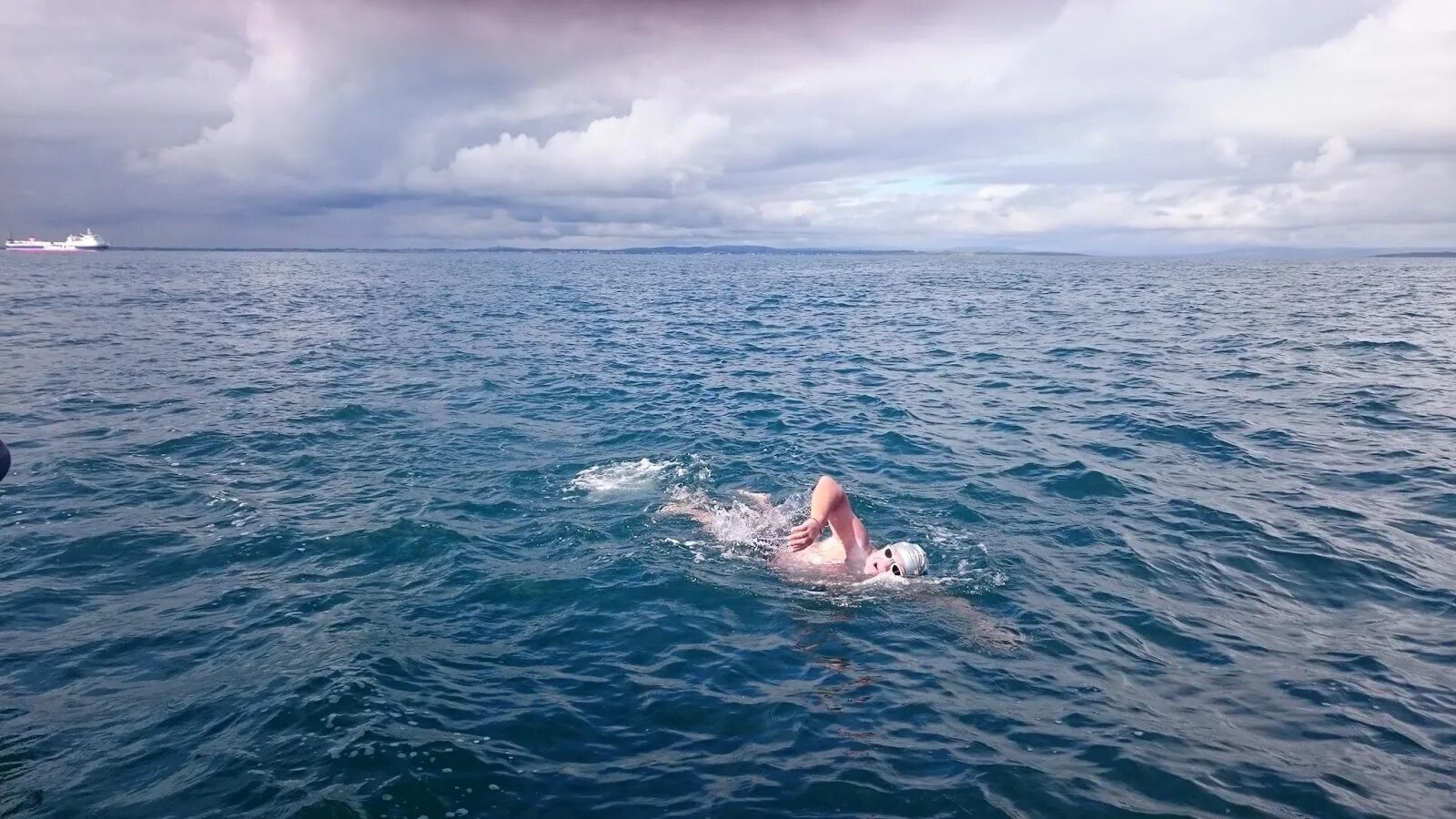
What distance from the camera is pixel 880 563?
12219 millimetres

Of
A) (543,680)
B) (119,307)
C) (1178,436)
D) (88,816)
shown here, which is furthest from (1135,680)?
(119,307)

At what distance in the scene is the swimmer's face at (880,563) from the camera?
12148mm

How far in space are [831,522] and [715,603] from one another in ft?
7.36

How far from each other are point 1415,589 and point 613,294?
7624 centimetres

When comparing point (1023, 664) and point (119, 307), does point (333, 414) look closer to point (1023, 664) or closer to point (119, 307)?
point (1023, 664)

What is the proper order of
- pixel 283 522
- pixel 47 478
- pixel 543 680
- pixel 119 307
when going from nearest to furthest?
pixel 543 680, pixel 283 522, pixel 47 478, pixel 119 307

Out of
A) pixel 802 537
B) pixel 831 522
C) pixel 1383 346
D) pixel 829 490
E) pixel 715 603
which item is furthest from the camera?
pixel 1383 346

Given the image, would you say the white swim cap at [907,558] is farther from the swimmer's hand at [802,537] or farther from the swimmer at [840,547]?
the swimmer's hand at [802,537]

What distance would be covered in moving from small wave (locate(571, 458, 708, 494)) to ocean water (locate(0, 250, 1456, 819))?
152 mm

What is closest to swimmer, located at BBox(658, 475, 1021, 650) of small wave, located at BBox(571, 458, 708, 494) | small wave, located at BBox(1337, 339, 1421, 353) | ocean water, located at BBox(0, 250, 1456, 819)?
ocean water, located at BBox(0, 250, 1456, 819)

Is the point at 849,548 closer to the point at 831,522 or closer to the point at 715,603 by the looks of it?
the point at 831,522

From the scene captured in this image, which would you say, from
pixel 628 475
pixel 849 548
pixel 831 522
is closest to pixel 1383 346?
pixel 849 548

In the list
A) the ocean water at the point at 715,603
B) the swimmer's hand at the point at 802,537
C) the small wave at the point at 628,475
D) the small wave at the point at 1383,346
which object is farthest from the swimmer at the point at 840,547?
the small wave at the point at 1383,346

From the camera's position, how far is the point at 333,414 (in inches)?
883
